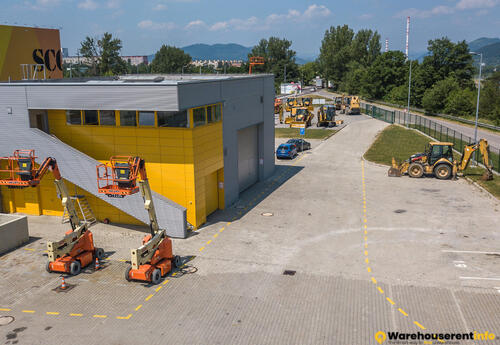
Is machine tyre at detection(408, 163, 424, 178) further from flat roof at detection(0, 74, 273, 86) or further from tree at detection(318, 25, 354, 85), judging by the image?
tree at detection(318, 25, 354, 85)

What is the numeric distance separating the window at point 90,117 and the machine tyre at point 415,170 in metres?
25.3

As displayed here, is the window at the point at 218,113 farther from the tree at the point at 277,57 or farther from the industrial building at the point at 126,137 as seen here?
the tree at the point at 277,57

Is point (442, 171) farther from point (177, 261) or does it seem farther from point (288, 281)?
point (177, 261)

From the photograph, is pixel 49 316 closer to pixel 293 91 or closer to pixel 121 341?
pixel 121 341

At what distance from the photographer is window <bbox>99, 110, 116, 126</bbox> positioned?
85.7ft

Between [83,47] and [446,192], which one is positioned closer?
[446,192]

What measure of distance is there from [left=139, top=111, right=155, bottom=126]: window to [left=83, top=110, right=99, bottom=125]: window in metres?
2.98

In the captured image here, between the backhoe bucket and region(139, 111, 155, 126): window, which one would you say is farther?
the backhoe bucket

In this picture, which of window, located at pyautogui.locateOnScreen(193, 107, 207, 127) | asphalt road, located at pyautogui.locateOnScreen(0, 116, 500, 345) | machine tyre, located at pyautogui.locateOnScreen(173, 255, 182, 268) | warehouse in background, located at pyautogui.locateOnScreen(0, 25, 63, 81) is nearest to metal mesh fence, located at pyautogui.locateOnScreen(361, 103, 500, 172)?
asphalt road, located at pyautogui.locateOnScreen(0, 116, 500, 345)

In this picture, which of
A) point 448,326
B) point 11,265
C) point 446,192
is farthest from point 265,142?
point 448,326

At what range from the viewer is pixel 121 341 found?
15180 mm

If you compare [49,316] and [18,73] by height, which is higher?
[18,73]

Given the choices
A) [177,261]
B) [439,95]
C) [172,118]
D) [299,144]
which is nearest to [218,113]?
[172,118]

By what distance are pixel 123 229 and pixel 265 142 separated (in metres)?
15.2
